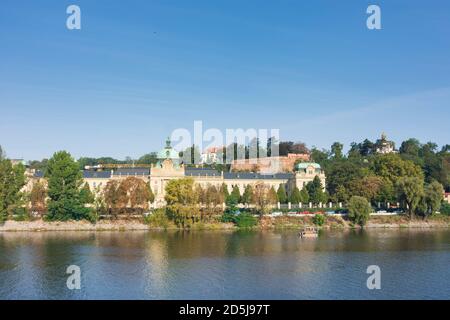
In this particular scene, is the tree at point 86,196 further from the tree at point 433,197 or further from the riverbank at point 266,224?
the tree at point 433,197

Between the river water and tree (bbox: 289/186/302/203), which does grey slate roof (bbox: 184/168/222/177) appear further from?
the river water

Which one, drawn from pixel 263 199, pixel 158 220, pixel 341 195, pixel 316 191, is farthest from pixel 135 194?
pixel 341 195

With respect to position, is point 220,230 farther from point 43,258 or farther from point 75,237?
point 43,258

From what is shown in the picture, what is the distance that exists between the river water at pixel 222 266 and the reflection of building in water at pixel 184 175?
29.2 meters

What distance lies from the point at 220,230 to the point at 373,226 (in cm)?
2078

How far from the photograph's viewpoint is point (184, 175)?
88438mm

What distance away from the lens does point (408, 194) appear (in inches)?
2869

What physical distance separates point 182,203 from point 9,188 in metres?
21.5

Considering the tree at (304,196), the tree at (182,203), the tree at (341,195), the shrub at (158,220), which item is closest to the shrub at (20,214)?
the shrub at (158,220)

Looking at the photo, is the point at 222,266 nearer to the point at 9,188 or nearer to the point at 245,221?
the point at 245,221

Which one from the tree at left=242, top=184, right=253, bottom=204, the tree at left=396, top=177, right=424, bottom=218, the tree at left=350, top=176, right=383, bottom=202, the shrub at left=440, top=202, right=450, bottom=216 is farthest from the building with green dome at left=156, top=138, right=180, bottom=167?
the shrub at left=440, top=202, right=450, bottom=216

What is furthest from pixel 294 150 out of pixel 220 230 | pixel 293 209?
pixel 220 230

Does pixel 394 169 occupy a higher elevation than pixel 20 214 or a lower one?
higher

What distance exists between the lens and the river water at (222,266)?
31875 millimetres
